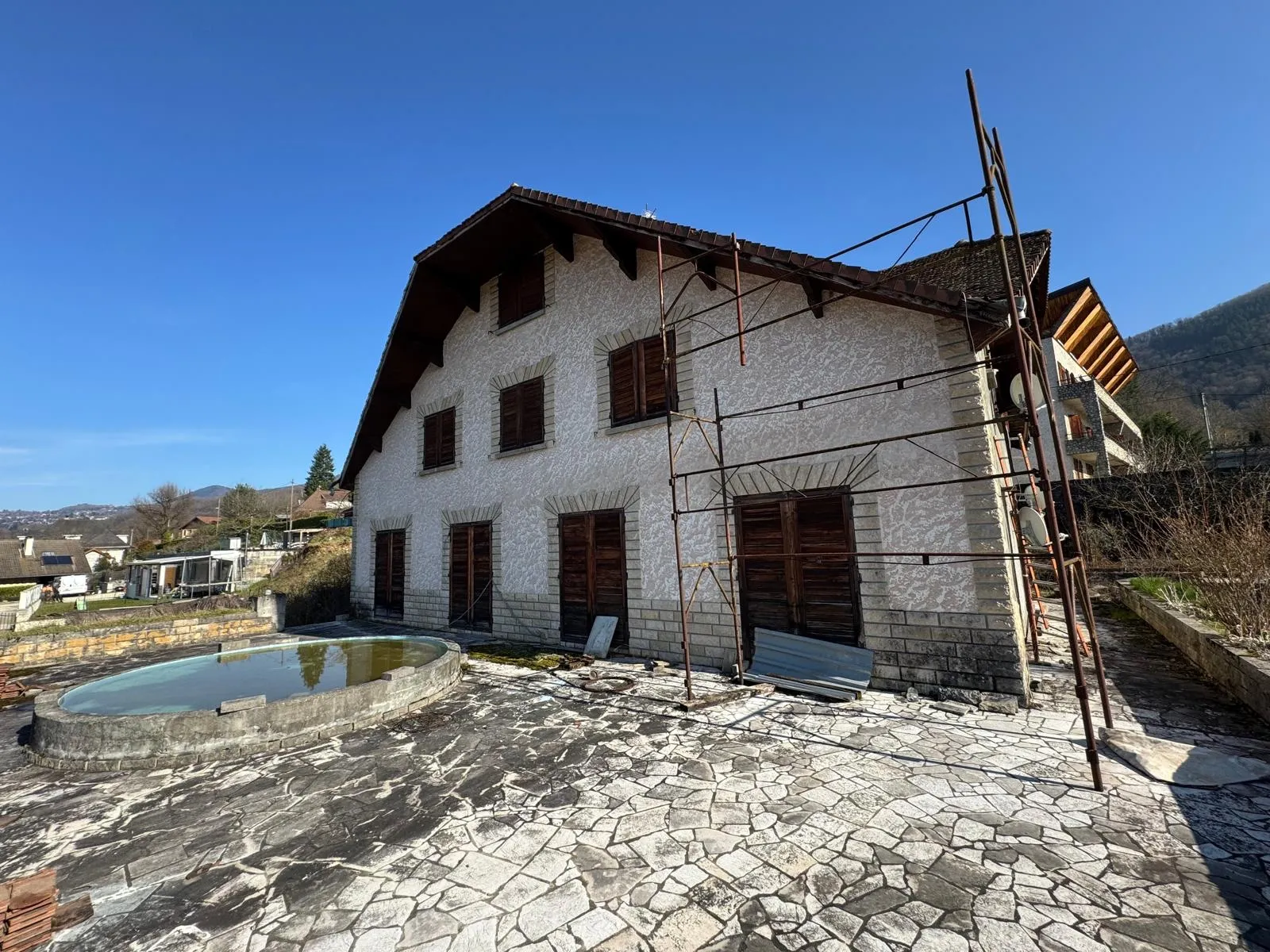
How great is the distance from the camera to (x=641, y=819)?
3908 millimetres

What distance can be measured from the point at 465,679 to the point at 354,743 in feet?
8.50

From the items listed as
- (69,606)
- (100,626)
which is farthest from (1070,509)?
(69,606)

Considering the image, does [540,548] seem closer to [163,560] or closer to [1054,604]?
[1054,604]

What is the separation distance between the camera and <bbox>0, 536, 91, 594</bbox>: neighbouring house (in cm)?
3931

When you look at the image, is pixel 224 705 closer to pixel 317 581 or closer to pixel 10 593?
pixel 317 581

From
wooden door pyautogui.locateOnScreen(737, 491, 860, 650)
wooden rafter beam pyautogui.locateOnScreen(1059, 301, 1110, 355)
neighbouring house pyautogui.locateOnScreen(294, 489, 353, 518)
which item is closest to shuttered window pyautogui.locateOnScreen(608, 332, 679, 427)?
wooden door pyautogui.locateOnScreen(737, 491, 860, 650)

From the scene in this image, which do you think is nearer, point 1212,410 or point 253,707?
point 253,707

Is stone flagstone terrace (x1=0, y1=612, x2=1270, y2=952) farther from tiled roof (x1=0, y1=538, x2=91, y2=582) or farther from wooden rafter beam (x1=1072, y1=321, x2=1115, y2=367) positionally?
tiled roof (x1=0, y1=538, x2=91, y2=582)

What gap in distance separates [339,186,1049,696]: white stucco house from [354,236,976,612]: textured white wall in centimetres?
4

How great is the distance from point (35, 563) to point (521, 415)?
54.0m

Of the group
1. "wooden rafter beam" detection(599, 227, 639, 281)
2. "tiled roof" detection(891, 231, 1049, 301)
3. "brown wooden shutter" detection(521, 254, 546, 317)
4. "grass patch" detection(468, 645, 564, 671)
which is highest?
"brown wooden shutter" detection(521, 254, 546, 317)

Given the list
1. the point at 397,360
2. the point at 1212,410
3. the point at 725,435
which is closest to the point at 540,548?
the point at 725,435

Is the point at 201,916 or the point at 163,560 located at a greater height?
the point at 163,560

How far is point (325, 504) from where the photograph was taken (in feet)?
191
